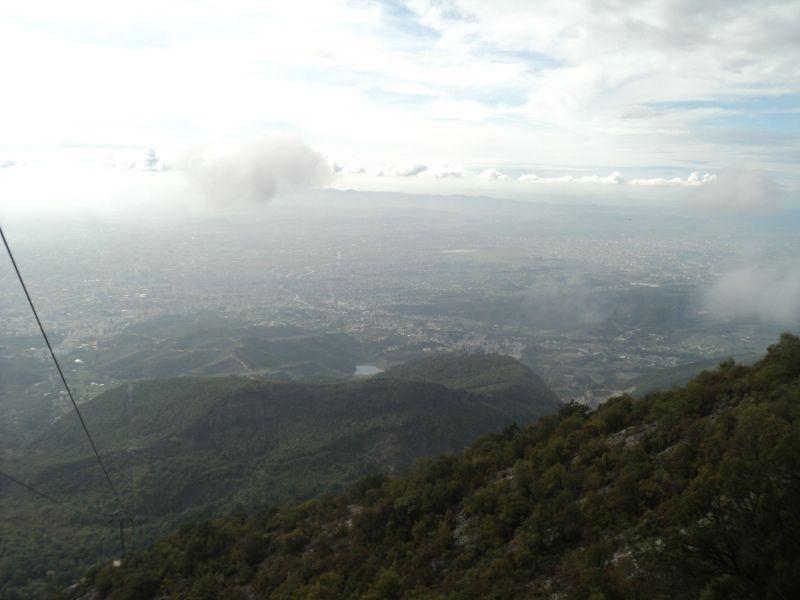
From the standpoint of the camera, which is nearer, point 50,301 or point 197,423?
point 197,423

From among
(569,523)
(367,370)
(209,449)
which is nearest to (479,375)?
(367,370)

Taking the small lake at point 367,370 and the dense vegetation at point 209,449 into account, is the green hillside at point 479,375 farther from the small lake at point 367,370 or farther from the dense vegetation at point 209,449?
the small lake at point 367,370

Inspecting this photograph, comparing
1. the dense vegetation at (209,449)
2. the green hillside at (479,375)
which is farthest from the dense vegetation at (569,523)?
the green hillside at (479,375)

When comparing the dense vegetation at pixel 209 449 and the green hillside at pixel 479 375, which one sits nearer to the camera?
the dense vegetation at pixel 209 449

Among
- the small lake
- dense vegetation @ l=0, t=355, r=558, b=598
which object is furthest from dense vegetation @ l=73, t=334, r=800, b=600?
the small lake

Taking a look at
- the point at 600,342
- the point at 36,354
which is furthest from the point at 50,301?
the point at 600,342

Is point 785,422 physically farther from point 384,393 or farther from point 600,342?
point 600,342
